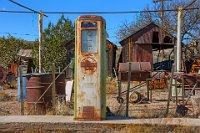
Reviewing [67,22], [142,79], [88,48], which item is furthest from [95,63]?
[67,22]

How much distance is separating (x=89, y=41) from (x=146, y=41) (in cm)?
2325

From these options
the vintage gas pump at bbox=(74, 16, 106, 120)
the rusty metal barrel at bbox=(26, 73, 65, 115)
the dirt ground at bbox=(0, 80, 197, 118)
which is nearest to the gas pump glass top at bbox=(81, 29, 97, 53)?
the vintage gas pump at bbox=(74, 16, 106, 120)

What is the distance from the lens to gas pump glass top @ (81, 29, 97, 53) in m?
8.03

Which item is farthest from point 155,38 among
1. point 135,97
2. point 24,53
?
point 24,53

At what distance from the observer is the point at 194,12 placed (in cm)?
3722

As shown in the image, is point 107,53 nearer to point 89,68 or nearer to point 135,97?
point 135,97

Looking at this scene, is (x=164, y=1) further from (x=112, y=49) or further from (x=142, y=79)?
(x=142, y=79)

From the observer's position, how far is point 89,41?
8055 mm

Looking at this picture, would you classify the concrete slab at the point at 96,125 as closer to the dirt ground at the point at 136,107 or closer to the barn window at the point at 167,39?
the dirt ground at the point at 136,107

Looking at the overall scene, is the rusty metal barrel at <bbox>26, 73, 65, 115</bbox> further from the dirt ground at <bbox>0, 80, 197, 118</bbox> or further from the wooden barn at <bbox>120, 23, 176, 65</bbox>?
the wooden barn at <bbox>120, 23, 176, 65</bbox>

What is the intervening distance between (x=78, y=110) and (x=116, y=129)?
0.93 m

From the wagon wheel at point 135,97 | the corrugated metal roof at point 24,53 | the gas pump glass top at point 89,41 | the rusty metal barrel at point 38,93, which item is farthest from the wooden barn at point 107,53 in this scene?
the gas pump glass top at point 89,41

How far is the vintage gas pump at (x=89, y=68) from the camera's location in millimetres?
8008

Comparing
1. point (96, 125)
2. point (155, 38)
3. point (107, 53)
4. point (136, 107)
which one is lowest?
point (136, 107)
